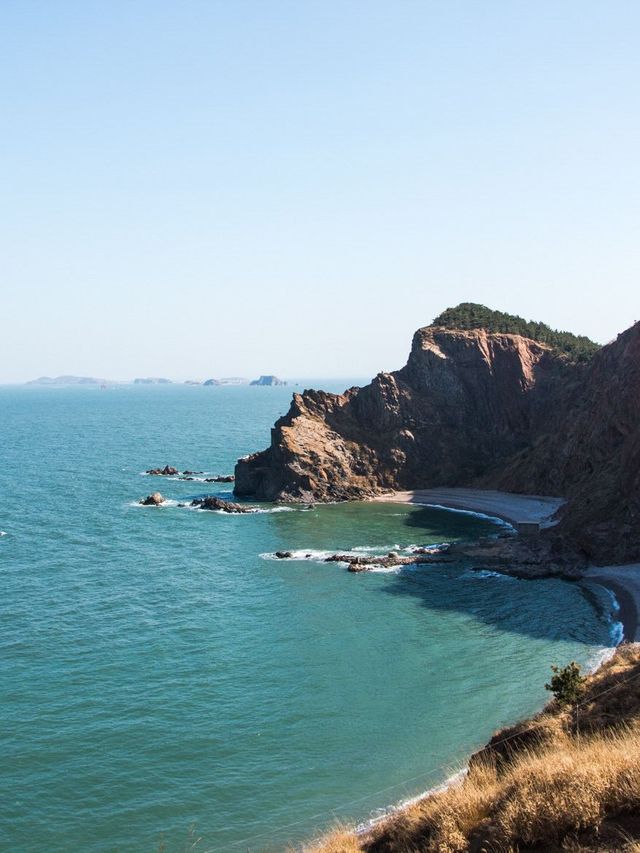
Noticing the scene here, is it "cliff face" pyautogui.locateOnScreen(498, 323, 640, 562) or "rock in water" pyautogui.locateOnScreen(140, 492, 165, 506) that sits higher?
"cliff face" pyautogui.locateOnScreen(498, 323, 640, 562)

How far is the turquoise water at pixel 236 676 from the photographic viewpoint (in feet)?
106

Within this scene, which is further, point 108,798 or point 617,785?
point 108,798

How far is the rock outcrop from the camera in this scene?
98188 millimetres

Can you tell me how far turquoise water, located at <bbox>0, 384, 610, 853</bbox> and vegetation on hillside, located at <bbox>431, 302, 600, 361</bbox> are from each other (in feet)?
159

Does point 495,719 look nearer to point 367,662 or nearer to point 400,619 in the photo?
point 367,662

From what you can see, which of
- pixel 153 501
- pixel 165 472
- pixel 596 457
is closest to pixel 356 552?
pixel 596 457

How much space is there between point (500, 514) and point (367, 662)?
159ft

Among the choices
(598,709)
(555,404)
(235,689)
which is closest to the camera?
(598,709)

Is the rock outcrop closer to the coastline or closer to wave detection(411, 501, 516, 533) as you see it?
wave detection(411, 501, 516, 533)

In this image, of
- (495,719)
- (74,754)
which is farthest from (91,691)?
(495,719)

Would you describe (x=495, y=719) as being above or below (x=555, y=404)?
below

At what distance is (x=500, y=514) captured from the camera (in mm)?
92125

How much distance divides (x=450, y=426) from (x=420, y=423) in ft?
15.8

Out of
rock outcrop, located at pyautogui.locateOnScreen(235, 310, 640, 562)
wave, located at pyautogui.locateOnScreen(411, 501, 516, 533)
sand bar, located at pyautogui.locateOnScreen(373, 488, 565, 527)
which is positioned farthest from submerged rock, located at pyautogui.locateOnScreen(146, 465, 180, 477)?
wave, located at pyautogui.locateOnScreen(411, 501, 516, 533)
